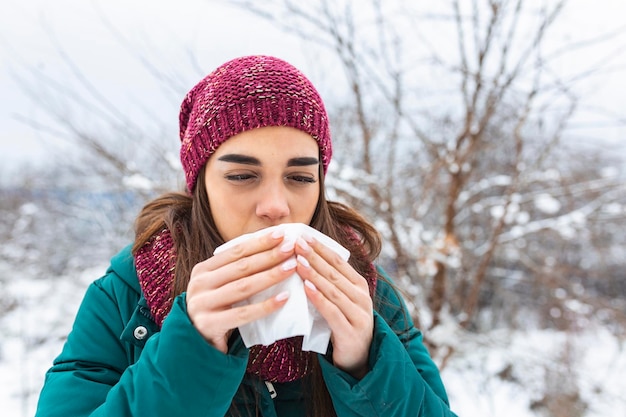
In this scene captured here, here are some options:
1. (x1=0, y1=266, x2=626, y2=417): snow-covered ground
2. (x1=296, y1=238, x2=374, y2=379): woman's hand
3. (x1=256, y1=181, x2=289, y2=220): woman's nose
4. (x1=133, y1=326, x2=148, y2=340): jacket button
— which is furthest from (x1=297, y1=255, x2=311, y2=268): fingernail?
(x1=0, y1=266, x2=626, y2=417): snow-covered ground

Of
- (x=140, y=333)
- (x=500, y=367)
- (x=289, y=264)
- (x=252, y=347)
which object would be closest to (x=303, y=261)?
(x=289, y=264)

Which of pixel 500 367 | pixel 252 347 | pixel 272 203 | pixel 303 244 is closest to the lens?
pixel 303 244

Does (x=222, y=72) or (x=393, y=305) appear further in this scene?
(x=393, y=305)

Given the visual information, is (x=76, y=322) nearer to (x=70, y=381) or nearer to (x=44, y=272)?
(x=70, y=381)

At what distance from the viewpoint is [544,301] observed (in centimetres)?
652

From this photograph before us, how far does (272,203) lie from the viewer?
3.86 ft

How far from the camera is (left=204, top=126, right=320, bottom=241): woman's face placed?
1.20 metres

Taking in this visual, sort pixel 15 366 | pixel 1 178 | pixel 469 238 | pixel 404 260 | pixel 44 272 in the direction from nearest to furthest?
pixel 404 260 < pixel 469 238 < pixel 15 366 < pixel 44 272 < pixel 1 178

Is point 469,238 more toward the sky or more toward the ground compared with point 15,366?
more toward the sky

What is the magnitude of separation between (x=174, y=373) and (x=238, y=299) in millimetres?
200

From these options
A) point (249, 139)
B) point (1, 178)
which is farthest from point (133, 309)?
point (1, 178)

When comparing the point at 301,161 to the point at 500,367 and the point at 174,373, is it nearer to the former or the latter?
the point at 174,373

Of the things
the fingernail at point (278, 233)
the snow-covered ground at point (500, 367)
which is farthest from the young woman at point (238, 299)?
the snow-covered ground at point (500, 367)

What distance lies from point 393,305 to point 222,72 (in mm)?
923
